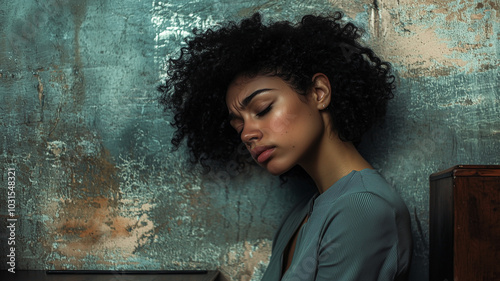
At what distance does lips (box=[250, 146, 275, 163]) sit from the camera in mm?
1611

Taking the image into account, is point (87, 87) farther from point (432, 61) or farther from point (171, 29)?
point (432, 61)

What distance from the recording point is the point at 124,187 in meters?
2.18

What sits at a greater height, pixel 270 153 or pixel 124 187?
pixel 270 153

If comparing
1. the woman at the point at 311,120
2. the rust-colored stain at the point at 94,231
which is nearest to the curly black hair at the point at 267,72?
the woman at the point at 311,120

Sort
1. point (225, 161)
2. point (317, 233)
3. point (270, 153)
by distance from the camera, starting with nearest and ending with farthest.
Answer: point (317, 233)
point (270, 153)
point (225, 161)

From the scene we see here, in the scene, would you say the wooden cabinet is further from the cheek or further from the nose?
the nose

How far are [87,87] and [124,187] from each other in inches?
20.8

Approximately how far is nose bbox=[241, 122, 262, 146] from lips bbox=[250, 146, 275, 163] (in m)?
0.03

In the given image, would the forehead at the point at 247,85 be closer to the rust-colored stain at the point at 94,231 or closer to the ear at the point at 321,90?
the ear at the point at 321,90

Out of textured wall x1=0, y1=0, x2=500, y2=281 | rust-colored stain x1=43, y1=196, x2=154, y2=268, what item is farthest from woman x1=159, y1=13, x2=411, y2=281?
rust-colored stain x1=43, y1=196, x2=154, y2=268

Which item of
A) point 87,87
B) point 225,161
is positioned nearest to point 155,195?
point 225,161

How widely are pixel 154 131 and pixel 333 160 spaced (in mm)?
937

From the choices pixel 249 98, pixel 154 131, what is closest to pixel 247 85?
pixel 249 98

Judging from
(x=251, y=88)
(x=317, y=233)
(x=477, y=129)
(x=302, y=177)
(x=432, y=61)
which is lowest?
(x=317, y=233)
